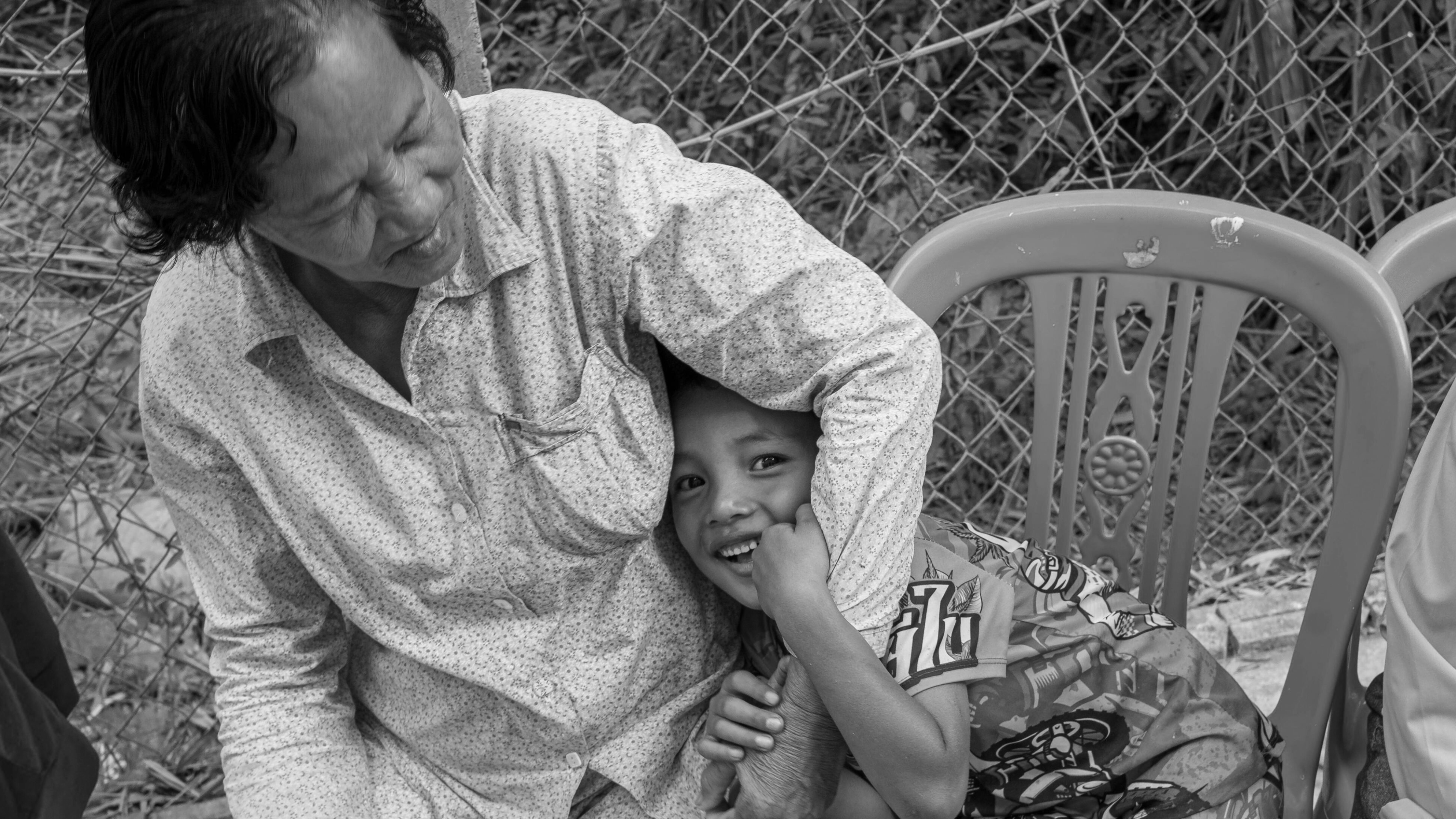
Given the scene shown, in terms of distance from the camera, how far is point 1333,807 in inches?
67.0

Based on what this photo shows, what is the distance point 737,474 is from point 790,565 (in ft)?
0.51

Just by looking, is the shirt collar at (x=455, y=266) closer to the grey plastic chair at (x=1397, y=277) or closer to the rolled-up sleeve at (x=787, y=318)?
the rolled-up sleeve at (x=787, y=318)

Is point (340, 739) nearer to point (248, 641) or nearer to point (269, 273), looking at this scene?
point (248, 641)

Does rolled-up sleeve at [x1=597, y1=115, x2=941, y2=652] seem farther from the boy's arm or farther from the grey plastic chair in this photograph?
the grey plastic chair

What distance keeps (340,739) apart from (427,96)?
87 cm

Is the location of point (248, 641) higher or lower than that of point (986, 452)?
lower

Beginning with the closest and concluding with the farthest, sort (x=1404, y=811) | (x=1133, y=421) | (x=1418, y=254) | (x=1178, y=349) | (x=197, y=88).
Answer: (x=197, y=88) < (x=1404, y=811) < (x=1418, y=254) < (x=1178, y=349) < (x=1133, y=421)

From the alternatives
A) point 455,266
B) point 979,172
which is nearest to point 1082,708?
point 455,266

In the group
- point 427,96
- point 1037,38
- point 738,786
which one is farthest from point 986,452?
point 427,96

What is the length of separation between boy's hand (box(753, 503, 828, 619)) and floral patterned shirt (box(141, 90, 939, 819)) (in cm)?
3

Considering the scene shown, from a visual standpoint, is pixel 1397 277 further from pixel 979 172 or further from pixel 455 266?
pixel 979 172

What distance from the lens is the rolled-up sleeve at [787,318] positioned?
1.48 metres

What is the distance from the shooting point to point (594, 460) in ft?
5.11

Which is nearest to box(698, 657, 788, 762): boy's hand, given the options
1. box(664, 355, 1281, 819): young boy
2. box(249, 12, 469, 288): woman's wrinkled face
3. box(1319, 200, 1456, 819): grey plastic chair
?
box(664, 355, 1281, 819): young boy
